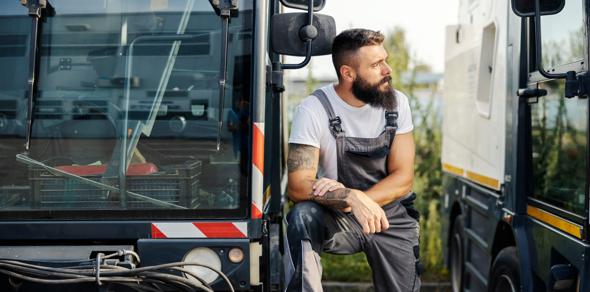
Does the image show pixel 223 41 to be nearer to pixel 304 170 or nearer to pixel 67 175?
pixel 304 170

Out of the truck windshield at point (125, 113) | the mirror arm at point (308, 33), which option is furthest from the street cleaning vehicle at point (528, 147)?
the truck windshield at point (125, 113)

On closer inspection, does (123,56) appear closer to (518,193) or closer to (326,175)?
(326,175)

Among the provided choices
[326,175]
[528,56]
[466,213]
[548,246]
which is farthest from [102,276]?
[466,213]

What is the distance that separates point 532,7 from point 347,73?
0.98 metres

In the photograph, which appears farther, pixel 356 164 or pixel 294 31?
pixel 356 164

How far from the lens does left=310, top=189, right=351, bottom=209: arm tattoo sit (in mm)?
3881

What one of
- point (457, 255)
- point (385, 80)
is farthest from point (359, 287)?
point (385, 80)

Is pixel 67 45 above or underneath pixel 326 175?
above

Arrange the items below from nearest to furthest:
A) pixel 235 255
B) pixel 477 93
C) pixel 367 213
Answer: pixel 235 255 → pixel 367 213 → pixel 477 93

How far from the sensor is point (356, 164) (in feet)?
13.5

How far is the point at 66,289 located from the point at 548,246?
238cm

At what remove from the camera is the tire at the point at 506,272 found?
14.8 feet

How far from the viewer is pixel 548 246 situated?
4090 millimetres

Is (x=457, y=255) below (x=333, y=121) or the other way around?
below
